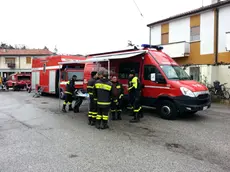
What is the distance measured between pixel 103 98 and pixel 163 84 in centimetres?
265

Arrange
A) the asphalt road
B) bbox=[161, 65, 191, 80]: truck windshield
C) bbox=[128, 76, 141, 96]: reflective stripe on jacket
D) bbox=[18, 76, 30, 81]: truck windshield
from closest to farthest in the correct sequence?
1. the asphalt road
2. bbox=[128, 76, 141, 96]: reflective stripe on jacket
3. bbox=[161, 65, 191, 80]: truck windshield
4. bbox=[18, 76, 30, 81]: truck windshield

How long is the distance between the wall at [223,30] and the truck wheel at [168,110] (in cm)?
952

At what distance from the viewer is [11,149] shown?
17.0 ft

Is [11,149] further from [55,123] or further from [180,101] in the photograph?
[180,101]

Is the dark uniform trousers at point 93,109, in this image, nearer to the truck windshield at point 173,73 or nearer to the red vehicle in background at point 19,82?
the truck windshield at point 173,73

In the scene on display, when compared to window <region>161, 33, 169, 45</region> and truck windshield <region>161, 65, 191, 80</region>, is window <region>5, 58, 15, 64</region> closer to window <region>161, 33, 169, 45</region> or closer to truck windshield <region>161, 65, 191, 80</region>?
window <region>161, 33, 169, 45</region>

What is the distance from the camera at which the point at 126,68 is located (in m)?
9.78

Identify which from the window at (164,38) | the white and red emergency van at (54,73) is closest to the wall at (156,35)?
the window at (164,38)

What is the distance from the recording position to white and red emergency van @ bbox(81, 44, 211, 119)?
797 centimetres

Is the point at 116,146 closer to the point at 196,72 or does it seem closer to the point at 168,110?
the point at 168,110

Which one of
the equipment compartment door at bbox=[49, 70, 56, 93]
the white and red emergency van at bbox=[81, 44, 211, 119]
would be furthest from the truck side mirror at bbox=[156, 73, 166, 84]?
the equipment compartment door at bbox=[49, 70, 56, 93]

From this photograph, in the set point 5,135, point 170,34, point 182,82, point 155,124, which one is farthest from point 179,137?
point 170,34

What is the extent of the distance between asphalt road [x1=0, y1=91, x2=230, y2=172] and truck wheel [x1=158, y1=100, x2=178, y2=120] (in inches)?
11.2

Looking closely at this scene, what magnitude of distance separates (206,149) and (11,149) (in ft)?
14.5
